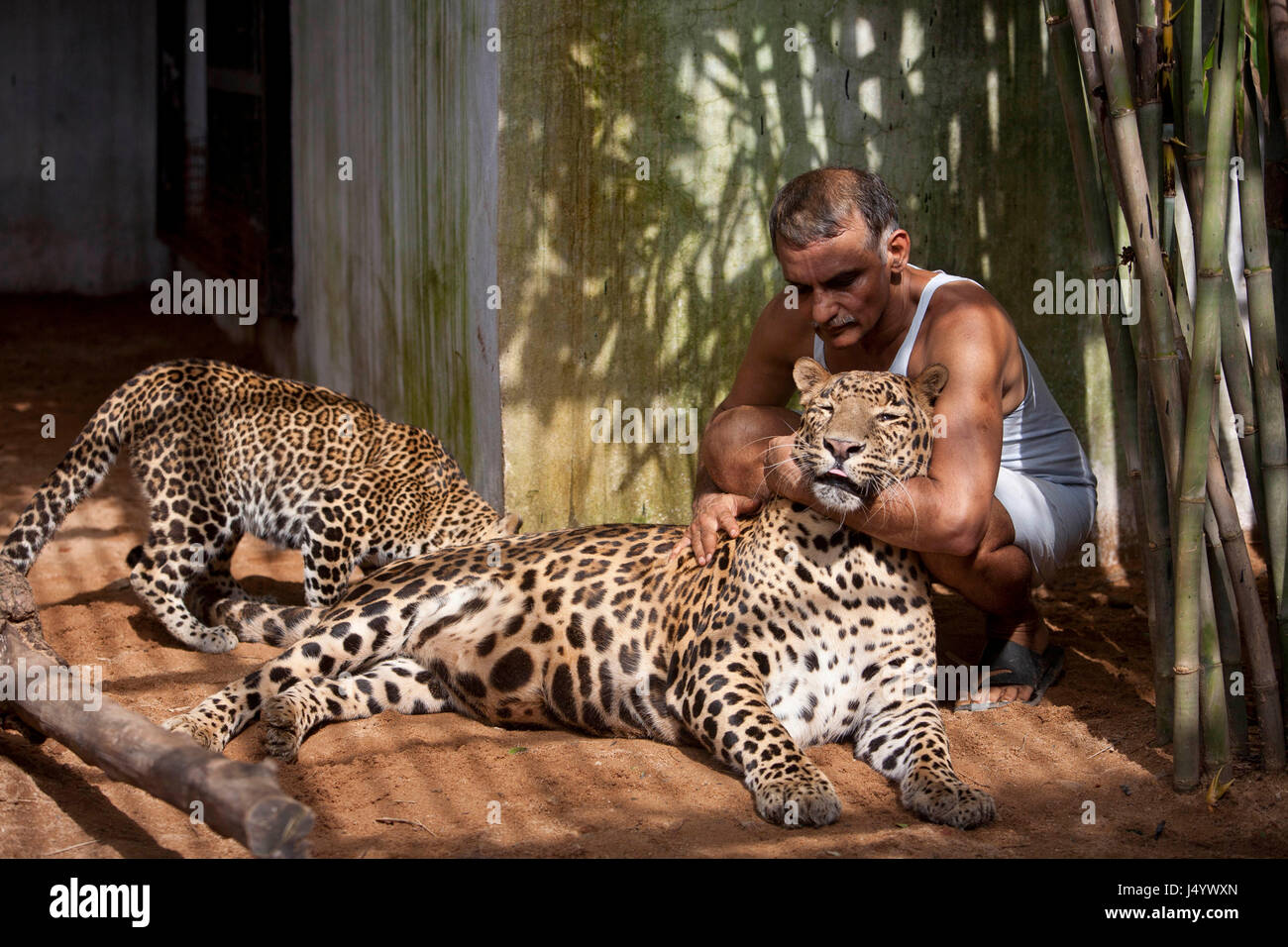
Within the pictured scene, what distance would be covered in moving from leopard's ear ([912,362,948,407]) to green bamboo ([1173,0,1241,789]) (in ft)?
2.33

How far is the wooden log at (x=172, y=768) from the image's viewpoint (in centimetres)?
274

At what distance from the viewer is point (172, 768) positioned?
2955 mm

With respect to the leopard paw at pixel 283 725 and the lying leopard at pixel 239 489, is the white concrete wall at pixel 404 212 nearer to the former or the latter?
the lying leopard at pixel 239 489

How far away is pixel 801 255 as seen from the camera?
13.7ft

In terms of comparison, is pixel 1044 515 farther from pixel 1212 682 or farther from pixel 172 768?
pixel 172 768

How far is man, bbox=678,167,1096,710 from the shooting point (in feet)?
13.1

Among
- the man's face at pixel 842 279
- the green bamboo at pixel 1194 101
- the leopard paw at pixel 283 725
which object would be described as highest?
the green bamboo at pixel 1194 101

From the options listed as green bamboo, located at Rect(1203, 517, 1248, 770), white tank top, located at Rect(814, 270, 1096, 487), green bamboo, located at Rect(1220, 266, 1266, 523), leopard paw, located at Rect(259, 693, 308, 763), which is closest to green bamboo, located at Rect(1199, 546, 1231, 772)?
green bamboo, located at Rect(1203, 517, 1248, 770)

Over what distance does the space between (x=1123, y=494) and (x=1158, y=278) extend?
2964mm

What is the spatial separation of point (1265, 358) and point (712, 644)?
1.84 meters

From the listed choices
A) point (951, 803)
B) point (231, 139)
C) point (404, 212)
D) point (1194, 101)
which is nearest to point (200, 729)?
point (951, 803)

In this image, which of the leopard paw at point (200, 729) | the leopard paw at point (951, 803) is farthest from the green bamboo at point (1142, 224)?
the leopard paw at point (200, 729)

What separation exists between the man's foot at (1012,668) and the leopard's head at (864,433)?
3.47ft

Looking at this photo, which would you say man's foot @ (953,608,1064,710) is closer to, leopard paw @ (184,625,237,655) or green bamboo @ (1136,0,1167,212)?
green bamboo @ (1136,0,1167,212)
